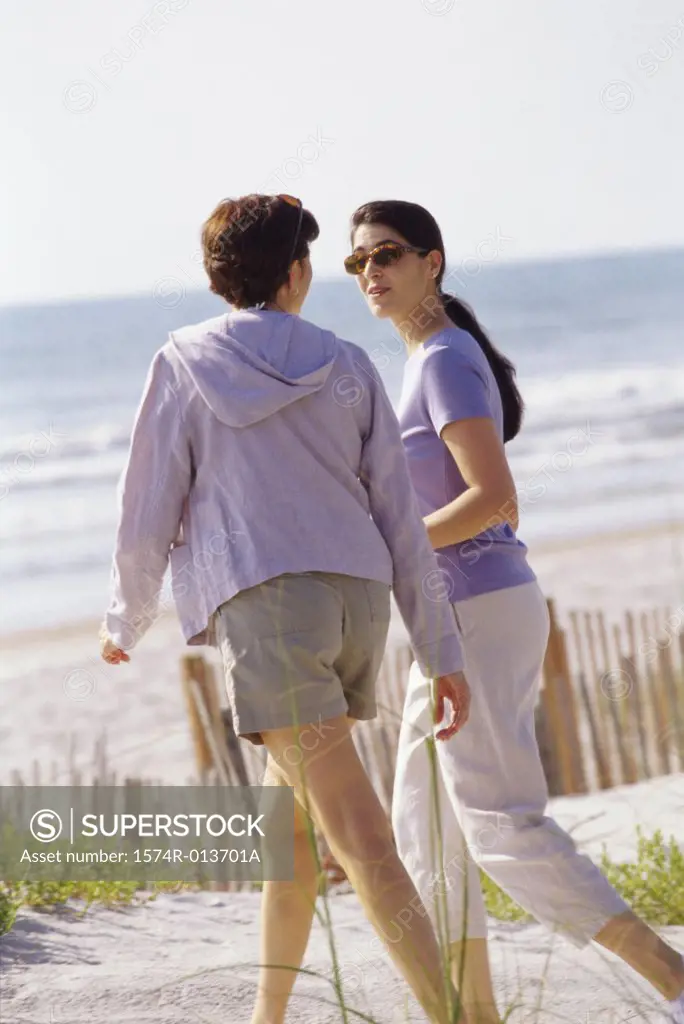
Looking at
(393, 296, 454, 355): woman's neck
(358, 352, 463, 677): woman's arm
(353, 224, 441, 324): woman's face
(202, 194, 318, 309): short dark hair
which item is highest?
(353, 224, 441, 324): woman's face

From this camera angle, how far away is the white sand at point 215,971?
2.73 metres

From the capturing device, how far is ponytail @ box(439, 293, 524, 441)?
284 cm

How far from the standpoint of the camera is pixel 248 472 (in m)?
2.22

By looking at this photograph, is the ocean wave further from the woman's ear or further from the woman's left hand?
the woman's left hand

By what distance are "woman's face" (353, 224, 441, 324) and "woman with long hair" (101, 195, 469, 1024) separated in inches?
16.3

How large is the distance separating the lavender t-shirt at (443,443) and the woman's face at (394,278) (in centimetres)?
11

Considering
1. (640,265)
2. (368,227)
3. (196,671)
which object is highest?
(640,265)

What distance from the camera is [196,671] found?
15.1 ft

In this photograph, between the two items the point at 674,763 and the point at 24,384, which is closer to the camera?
the point at 674,763

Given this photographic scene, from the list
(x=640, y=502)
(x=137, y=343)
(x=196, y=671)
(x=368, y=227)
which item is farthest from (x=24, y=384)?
(x=368, y=227)

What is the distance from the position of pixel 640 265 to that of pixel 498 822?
36186mm

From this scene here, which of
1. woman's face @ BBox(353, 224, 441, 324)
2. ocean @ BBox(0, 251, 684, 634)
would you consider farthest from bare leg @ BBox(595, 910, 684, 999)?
ocean @ BBox(0, 251, 684, 634)

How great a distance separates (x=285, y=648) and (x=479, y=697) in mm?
610

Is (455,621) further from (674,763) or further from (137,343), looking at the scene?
(137,343)
